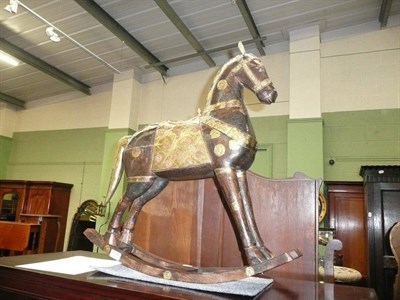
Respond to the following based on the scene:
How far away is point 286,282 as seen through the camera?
1.15 metres

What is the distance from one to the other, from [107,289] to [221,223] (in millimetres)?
556

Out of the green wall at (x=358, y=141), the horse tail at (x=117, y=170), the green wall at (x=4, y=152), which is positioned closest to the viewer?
the horse tail at (x=117, y=170)

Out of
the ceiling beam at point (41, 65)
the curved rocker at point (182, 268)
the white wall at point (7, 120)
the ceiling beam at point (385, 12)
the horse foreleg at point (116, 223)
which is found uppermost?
the ceiling beam at point (385, 12)

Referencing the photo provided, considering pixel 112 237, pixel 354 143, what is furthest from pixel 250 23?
pixel 112 237

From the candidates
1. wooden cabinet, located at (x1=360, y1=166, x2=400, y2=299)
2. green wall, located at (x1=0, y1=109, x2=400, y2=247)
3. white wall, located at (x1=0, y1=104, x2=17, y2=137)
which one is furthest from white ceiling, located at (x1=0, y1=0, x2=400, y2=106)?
wooden cabinet, located at (x1=360, y1=166, x2=400, y2=299)

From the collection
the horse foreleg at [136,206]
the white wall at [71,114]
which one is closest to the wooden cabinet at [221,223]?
the horse foreleg at [136,206]

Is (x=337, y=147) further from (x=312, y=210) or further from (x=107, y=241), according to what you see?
(x=107, y=241)

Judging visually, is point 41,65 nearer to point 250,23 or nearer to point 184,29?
point 184,29

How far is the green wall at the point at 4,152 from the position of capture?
7148mm

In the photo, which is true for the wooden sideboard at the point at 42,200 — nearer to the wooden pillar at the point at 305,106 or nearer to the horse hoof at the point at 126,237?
the wooden pillar at the point at 305,106

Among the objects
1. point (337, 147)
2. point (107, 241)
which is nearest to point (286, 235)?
point (107, 241)

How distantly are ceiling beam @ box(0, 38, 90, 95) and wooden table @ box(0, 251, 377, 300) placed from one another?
470 centimetres

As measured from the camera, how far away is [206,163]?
1166 mm

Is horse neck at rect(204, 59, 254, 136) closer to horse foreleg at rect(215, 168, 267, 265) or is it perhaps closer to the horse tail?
horse foreleg at rect(215, 168, 267, 265)
